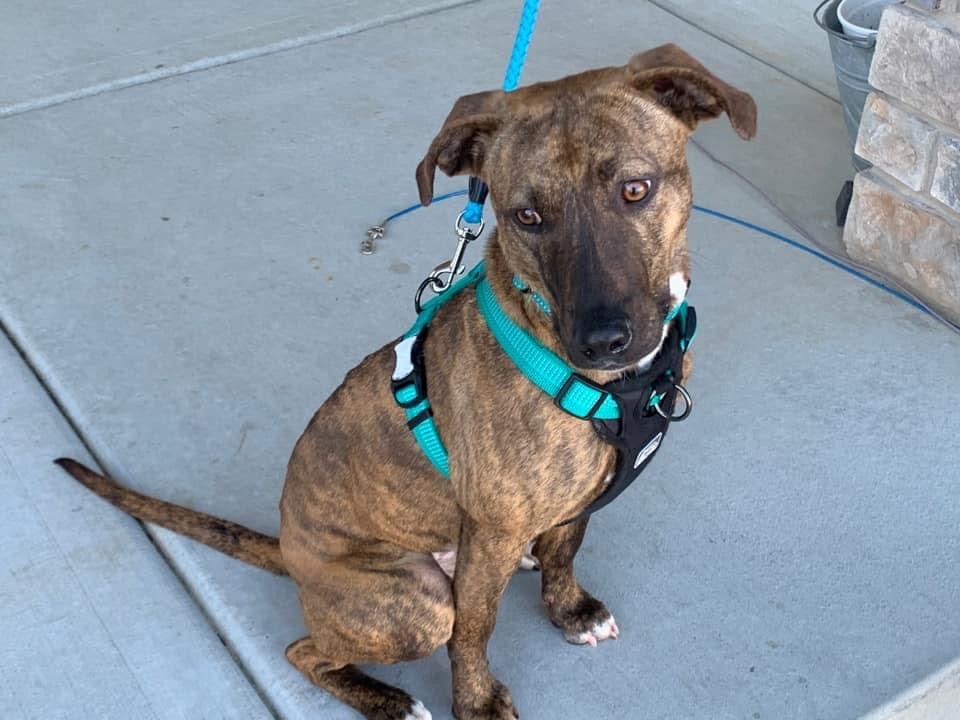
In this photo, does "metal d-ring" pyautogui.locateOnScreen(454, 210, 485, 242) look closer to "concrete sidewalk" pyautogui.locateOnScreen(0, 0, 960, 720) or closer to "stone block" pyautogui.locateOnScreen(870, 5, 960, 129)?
"concrete sidewalk" pyautogui.locateOnScreen(0, 0, 960, 720)

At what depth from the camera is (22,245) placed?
441 cm

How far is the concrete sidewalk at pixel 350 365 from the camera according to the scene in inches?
119

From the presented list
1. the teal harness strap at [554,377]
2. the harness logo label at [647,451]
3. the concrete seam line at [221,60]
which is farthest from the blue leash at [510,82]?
the concrete seam line at [221,60]

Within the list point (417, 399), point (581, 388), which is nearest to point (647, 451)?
point (581, 388)

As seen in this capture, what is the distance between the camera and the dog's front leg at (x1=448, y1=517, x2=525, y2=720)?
260cm

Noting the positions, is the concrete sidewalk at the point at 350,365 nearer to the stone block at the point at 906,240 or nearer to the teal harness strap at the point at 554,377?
the stone block at the point at 906,240

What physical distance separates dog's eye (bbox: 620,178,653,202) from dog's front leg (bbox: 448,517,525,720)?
75 centimetres

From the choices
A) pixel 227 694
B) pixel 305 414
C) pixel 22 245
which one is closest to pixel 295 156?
pixel 22 245

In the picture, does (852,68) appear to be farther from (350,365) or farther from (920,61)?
(350,365)

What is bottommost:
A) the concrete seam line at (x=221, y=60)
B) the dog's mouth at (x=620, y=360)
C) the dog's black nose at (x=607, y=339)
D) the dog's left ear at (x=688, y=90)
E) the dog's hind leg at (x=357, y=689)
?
the dog's hind leg at (x=357, y=689)

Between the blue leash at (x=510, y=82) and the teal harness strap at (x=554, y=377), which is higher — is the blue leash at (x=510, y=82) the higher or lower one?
the higher one

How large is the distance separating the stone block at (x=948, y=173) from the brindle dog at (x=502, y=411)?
5.64ft

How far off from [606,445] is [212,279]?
85.5 inches

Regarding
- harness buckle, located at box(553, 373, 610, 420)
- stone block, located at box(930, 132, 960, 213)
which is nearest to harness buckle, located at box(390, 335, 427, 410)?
harness buckle, located at box(553, 373, 610, 420)
